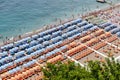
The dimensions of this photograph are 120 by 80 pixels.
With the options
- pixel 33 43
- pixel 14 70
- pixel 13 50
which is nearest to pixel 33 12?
pixel 33 43

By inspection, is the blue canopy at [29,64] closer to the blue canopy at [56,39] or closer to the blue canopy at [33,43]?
the blue canopy at [33,43]

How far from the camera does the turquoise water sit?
73500mm

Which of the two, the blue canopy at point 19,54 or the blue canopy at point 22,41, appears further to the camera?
the blue canopy at point 22,41

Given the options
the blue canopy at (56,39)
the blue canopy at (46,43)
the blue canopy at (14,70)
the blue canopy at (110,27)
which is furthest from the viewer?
the blue canopy at (110,27)

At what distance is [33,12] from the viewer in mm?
82875

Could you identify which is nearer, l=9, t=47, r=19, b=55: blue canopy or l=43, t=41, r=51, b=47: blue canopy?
l=9, t=47, r=19, b=55: blue canopy

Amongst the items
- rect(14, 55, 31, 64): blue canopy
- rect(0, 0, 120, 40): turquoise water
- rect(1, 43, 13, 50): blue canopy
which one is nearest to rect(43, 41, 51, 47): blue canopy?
rect(14, 55, 31, 64): blue canopy

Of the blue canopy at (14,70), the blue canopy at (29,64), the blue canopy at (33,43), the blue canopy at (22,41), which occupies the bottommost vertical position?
the blue canopy at (14,70)

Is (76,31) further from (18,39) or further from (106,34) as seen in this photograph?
(18,39)

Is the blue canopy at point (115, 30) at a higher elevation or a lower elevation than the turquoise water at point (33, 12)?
higher

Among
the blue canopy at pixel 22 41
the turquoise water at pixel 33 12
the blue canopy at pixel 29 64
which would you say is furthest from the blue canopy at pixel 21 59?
the turquoise water at pixel 33 12

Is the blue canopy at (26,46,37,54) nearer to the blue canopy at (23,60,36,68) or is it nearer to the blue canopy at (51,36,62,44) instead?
the blue canopy at (23,60,36,68)

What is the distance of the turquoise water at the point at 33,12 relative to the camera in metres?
73.5

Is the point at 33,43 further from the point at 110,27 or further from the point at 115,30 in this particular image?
the point at 115,30
